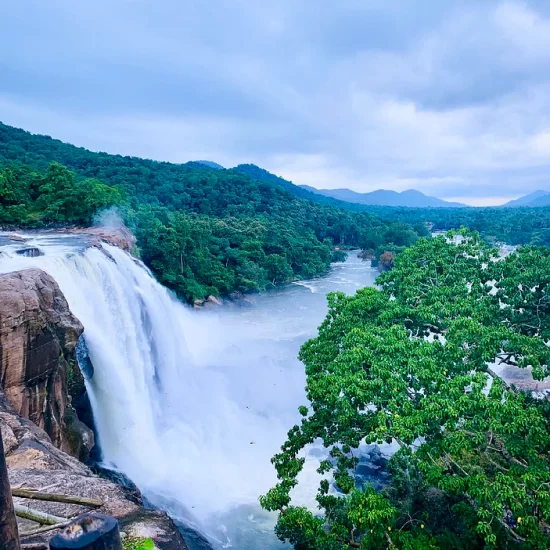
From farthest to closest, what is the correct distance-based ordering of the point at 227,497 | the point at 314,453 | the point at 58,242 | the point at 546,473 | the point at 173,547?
the point at 58,242, the point at 314,453, the point at 227,497, the point at 546,473, the point at 173,547

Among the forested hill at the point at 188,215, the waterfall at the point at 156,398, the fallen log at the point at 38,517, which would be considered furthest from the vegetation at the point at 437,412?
the forested hill at the point at 188,215

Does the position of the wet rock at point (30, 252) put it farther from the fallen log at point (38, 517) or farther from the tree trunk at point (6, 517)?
the tree trunk at point (6, 517)

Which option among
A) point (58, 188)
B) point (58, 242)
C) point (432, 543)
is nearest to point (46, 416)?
point (432, 543)

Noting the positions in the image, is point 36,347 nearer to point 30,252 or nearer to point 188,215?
point 30,252

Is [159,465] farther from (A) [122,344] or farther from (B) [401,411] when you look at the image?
(B) [401,411]

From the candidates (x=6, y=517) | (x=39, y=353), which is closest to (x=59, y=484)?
(x=39, y=353)

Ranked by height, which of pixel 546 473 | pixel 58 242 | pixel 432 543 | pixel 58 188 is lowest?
pixel 432 543

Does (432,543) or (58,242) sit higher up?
(58,242)

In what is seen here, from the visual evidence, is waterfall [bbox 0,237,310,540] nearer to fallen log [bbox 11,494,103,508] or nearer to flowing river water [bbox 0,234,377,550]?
flowing river water [bbox 0,234,377,550]
